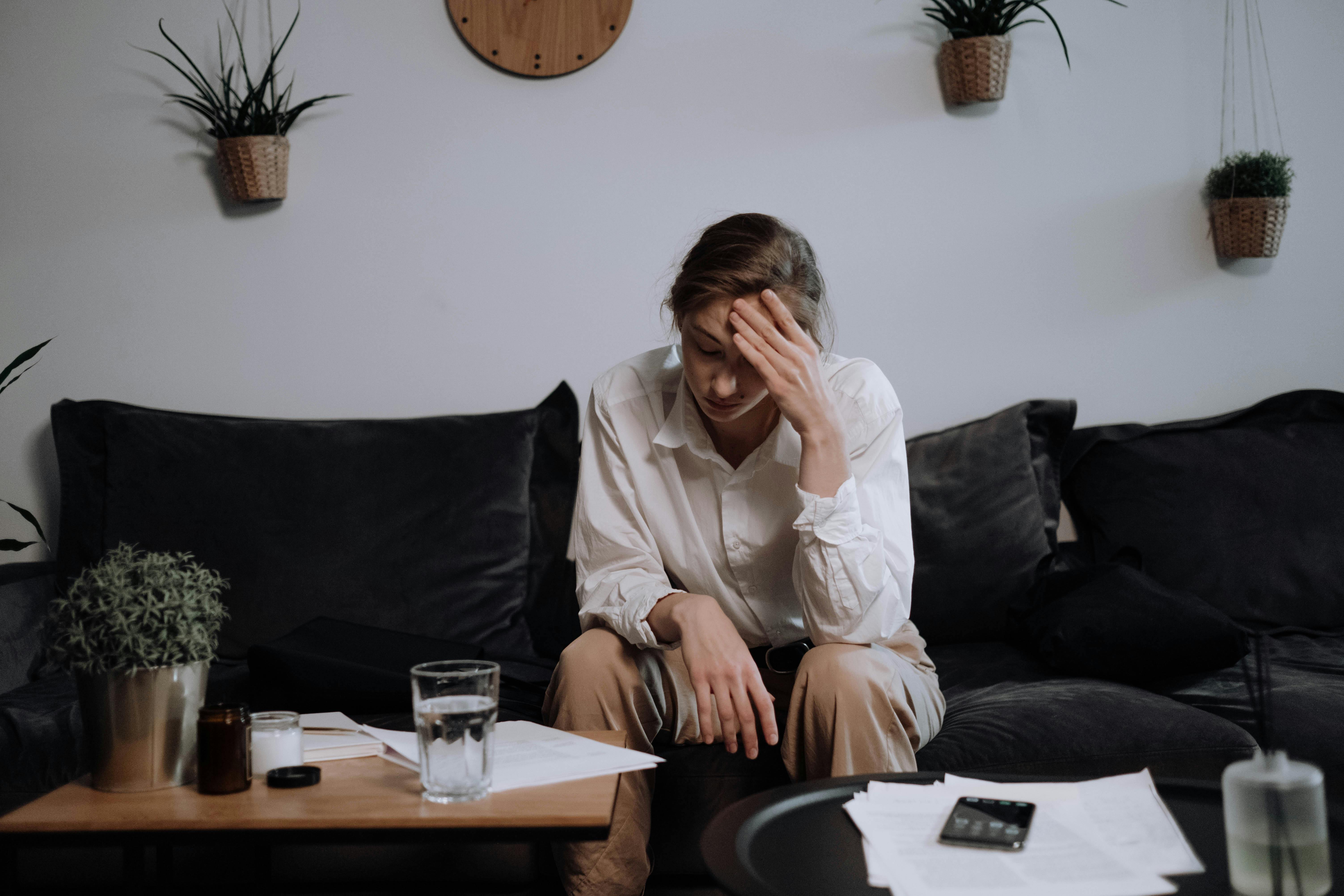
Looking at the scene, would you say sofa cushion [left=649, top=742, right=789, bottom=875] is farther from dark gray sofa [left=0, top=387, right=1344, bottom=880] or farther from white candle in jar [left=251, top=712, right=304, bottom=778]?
white candle in jar [left=251, top=712, right=304, bottom=778]

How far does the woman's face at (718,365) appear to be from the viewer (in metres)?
1.36

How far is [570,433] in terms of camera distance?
208 cm

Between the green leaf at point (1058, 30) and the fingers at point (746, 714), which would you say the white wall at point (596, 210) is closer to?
the green leaf at point (1058, 30)

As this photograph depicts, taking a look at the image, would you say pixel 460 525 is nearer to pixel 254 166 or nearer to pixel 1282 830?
pixel 254 166

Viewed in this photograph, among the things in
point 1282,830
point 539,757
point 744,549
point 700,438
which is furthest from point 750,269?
point 1282,830

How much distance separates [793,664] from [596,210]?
4.01 ft

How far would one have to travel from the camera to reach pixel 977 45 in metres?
2.18

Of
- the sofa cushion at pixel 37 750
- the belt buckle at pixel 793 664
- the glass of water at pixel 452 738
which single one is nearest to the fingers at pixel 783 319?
the belt buckle at pixel 793 664

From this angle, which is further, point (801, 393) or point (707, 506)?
point (707, 506)

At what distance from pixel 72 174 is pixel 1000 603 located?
2192 mm

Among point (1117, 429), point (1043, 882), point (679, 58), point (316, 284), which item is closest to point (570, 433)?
point (316, 284)

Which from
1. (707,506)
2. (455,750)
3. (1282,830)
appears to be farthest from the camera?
(707,506)

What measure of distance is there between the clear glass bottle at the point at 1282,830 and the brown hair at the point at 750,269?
2.82 feet

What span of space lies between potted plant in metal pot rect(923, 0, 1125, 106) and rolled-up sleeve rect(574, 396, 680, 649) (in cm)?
123
